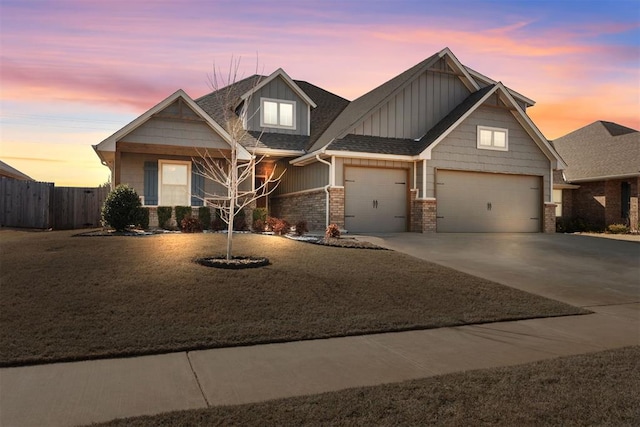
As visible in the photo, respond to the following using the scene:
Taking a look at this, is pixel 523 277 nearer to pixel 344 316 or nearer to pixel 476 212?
pixel 344 316

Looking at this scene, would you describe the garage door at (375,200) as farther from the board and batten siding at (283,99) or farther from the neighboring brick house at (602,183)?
the neighboring brick house at (602,183)

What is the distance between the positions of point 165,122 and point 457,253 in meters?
11.2

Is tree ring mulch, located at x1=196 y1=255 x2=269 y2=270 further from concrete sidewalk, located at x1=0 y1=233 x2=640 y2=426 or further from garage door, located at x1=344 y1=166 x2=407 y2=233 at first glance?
garage door, located at x1=344 y1=166 x2=407 y2=233

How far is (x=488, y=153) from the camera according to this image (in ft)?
63.6

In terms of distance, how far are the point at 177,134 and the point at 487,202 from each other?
12.8 metres

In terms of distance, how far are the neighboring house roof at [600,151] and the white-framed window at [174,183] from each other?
21.1m

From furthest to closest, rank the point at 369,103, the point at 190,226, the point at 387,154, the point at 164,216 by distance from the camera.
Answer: the point at 369,103, the point at 387,154, the point at 164,216, the point at 190,226

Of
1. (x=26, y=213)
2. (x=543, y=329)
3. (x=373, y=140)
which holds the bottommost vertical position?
(x=543, y=329)

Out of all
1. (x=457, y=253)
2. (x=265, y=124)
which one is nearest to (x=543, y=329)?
(x=457, y=253)

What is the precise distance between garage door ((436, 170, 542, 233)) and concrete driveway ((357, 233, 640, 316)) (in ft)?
7.17

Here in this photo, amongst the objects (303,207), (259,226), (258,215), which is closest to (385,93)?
(303,207)

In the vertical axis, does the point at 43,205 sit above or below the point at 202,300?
above

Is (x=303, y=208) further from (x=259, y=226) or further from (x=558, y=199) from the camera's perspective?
(x=558, y=199)

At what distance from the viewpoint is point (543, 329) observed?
6.84 m
